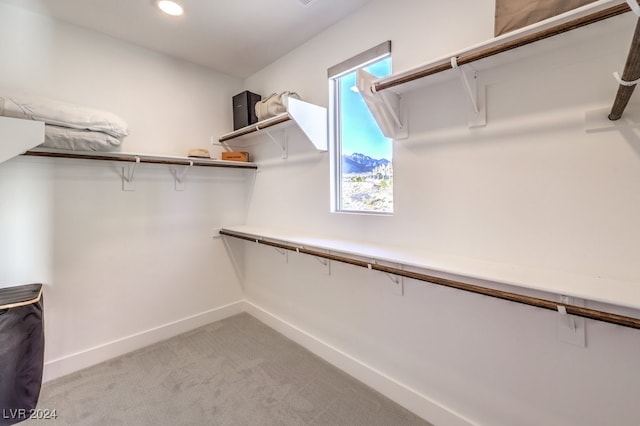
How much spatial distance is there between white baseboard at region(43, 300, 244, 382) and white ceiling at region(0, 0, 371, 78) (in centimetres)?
240

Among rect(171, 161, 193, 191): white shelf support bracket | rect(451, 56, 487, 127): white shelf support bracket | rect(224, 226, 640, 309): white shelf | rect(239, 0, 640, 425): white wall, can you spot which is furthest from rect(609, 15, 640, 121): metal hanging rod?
rect(171, 161, 193, 191): white shelf support bracket

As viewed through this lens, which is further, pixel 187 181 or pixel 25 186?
pixel 187 181

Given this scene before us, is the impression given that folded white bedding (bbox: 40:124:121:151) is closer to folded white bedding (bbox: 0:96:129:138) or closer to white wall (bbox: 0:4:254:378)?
folded white bedding (bbox: 0:96:129:138)

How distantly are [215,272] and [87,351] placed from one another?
1.10 metres

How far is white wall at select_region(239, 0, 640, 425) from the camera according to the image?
1.09 metres

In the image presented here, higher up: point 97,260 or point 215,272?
point 97,260

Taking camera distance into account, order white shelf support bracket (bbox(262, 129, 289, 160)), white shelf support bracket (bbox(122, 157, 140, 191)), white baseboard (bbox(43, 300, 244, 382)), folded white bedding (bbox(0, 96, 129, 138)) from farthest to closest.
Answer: white shelf support bracket (bbox(262, 129, 289, 160)) → white shelf support bracket (bbox(122, 157, 140, 191)) → white baseboard (bbox(43, 300, 244, 382)) → folded white bedding (bbox(0, 96, 129, 138))

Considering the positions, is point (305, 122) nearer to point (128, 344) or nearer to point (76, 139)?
point (76, 139)

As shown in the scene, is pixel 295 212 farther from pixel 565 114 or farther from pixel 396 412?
pixel 565 114

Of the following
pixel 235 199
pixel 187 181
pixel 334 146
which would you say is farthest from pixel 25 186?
pixel 334 146

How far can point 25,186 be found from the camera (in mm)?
1915

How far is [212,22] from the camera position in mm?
2033

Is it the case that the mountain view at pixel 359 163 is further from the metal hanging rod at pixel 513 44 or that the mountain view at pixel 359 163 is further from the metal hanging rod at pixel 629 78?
the metal hanging rod at pixel 629 78

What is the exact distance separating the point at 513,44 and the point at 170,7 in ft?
6.61
